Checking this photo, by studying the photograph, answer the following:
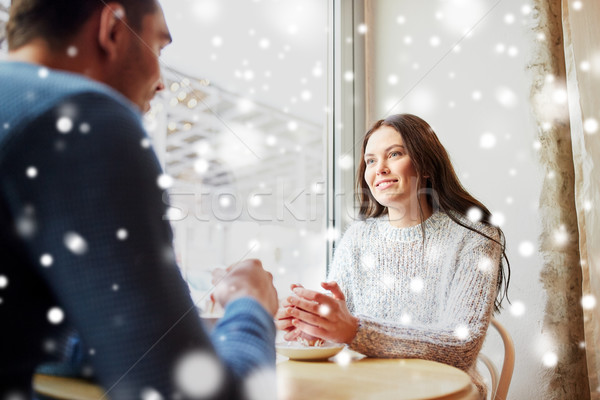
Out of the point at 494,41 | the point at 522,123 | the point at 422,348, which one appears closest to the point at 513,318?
A: the point at 522,123

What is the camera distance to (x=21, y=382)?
1.20 ft

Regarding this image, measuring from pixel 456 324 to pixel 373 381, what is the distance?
35 cm

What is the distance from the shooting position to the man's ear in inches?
17.9

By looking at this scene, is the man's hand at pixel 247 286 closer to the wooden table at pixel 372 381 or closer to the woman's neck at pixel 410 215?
the wooden table at pixel 372 381

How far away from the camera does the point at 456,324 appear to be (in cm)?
99

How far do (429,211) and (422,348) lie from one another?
498mm

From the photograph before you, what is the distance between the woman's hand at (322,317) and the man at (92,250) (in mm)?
537

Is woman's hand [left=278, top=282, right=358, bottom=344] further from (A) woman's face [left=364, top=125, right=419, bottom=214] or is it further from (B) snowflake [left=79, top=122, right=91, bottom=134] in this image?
(B) snowflake [left=79, top=122, right=91, bottom=134]

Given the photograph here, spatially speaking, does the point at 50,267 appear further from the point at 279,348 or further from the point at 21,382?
the point at 279,348

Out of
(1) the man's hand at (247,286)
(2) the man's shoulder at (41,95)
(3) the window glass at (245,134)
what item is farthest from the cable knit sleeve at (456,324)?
(2) the man's shoulder at (41,95)

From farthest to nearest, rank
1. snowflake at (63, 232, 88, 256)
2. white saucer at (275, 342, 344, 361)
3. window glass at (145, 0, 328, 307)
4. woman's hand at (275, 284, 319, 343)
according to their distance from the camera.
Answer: window glass at (145, 0, 328, 307), woman's hand at (275, 284, 319, 343), white saucer at (275, 342, 344, 361), snowflake at (63, 232, 88, 256)

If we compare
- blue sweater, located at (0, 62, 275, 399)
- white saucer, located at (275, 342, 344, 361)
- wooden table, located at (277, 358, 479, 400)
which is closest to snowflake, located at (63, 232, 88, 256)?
blue sweater, located at (0, 62, 275, 399)

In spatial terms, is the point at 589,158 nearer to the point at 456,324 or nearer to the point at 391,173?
the point at 391,173

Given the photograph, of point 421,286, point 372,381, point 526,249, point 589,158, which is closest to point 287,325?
point 372,381
